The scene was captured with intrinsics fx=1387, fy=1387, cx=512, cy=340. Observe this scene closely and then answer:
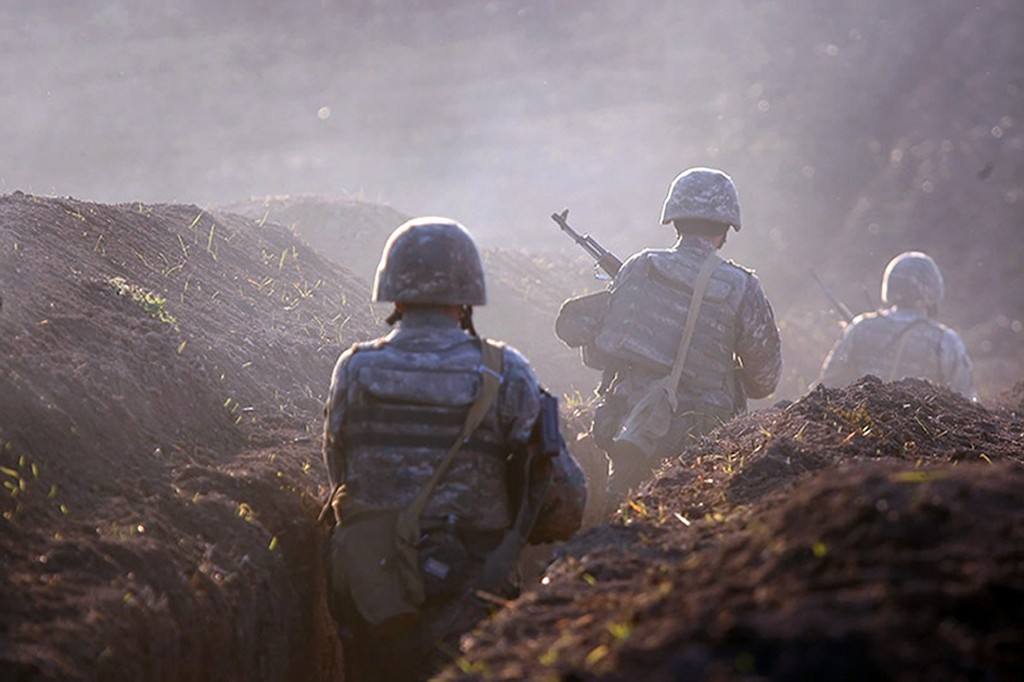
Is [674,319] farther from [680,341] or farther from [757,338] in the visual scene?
[757,338]

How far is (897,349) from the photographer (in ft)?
44.1

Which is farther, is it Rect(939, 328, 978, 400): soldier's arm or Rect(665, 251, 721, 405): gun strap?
Rect(939, 328, 978, 400): soldier's arm

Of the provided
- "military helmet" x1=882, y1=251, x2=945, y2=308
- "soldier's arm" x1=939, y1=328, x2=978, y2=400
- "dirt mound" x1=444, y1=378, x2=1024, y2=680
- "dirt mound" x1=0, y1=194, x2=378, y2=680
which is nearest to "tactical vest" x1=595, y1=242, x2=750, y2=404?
"dirt mound" x1=0, y1=194, x2=378, y2=680

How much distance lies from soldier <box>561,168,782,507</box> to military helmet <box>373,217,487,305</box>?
3160 mm

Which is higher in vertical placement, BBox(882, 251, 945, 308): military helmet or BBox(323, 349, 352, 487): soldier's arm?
BBox(882, 251, 945, 308): military helmet

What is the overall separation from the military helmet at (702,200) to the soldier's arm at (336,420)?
13.0 feet

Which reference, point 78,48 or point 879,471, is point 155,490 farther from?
point 78,48

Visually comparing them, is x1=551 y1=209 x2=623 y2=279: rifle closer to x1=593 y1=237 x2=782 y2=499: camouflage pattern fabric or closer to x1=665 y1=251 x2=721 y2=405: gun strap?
x1=593 y1=237 x2=782 y2=499: camouflage pattern fabric

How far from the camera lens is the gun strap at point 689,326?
8891 mm

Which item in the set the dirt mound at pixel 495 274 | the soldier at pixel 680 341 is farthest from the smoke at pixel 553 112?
the soldier at pixel 680 341

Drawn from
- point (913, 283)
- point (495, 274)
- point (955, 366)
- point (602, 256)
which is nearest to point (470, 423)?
point (602, 256)

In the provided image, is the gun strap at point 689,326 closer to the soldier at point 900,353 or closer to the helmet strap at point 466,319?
the helmet strap at point 466,319

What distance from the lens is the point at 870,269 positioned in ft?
78.8

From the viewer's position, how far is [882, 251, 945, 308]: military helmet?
14094 millimetres
